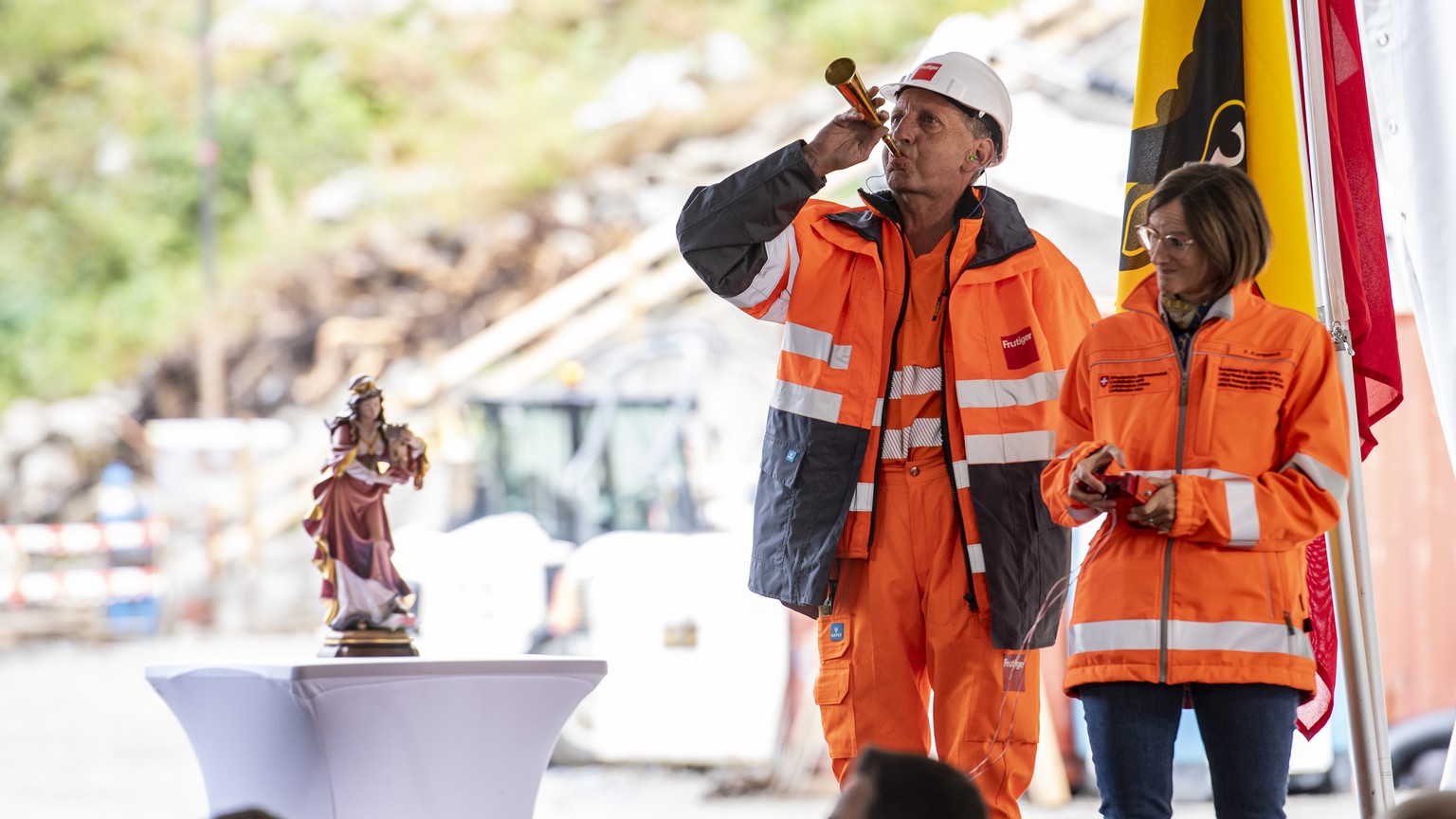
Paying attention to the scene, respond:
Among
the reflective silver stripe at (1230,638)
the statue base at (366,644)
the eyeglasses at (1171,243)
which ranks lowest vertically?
the reflective silver stripe at (1230,638)

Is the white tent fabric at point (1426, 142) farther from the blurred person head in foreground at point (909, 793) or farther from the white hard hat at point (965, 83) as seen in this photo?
the blurred person head in foreground at point (909, 793)

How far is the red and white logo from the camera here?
8.77 feet

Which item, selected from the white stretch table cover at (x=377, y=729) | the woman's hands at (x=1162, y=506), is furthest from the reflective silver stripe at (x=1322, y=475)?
the white stretch table cover at (x=377, y=729)

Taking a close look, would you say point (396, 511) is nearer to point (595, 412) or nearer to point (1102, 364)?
point (595, 412)

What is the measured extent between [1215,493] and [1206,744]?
371 mm

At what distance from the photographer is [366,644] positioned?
9.05 feet

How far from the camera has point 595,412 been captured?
9.04 metres

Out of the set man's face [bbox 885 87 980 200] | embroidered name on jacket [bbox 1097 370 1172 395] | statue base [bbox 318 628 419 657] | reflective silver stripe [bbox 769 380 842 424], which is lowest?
statue base [bbox 318 628 419 657]

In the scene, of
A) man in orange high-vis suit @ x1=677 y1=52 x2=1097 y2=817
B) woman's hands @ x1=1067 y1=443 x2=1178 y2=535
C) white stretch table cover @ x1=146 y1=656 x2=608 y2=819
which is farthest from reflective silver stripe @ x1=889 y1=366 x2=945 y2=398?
white stretch table cover @ x1=146 y1=656 x2=608 y2=819

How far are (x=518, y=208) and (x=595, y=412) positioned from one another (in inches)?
497

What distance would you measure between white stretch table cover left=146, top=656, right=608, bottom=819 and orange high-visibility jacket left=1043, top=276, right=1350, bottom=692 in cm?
92

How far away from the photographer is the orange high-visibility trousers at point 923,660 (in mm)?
2557

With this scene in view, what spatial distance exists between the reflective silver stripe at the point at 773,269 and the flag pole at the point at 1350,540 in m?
0.89

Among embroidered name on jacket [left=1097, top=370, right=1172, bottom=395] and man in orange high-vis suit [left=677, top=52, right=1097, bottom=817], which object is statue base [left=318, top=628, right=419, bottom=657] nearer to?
man in orange high-vis suit [left=677, top=52, right=1097, bottom=817]
